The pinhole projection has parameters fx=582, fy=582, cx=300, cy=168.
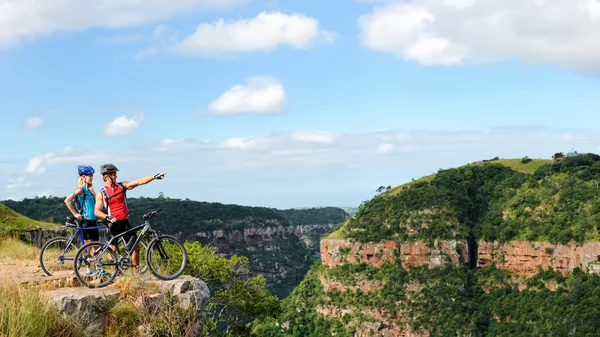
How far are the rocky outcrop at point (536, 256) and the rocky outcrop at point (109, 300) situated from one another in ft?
210

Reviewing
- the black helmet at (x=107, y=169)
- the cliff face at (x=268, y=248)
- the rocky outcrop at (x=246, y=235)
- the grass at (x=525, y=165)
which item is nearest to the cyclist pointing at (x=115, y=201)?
the black helmet at (x=107, y=169)

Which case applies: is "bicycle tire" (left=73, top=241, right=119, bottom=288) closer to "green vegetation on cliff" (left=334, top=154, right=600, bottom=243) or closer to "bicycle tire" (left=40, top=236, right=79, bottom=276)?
"bicycle tire" (left=40, top=236, right=79, bottom=276)

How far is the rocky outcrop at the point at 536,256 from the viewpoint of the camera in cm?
6700

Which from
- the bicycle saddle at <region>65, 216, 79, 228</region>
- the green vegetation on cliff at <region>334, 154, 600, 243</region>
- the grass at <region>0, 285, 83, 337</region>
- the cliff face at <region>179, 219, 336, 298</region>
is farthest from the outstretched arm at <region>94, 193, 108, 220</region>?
the cliff face at <region>179, 219, 336, 298</region>

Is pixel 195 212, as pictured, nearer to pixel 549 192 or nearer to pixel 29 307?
pixel 549 192

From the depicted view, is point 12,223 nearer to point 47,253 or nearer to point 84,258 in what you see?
point 47,253

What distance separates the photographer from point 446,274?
265 feet

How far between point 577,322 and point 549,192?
69.3 feet

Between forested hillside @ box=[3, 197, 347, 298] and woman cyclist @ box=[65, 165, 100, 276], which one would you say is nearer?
woman cyclist @ box=[65, 165, 100, 276]

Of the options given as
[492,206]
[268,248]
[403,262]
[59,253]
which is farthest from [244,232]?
[59,253]

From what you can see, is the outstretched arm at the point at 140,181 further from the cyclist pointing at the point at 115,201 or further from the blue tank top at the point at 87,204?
the blue tank top at the point at 87,204

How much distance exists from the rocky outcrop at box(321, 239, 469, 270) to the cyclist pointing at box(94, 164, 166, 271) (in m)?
73.1

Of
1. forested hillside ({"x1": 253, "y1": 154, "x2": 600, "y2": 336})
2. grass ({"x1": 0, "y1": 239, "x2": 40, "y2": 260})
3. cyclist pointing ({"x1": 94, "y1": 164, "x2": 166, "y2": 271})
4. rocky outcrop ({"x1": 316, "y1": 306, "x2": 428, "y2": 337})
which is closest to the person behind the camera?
cyclist pointing ({"x1": 94, "y1": 164, "x2": 166, "y2": 271})

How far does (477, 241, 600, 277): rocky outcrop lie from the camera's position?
220 feet
